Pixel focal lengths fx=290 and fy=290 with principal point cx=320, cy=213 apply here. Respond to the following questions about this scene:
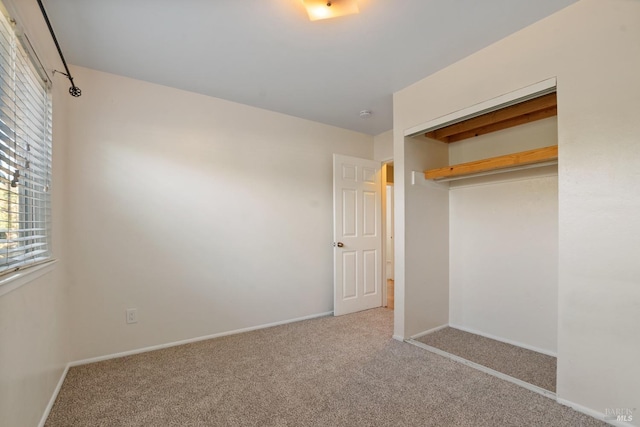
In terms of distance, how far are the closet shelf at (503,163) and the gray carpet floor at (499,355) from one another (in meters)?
1.57

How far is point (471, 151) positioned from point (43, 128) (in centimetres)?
370

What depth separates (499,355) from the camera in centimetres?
248

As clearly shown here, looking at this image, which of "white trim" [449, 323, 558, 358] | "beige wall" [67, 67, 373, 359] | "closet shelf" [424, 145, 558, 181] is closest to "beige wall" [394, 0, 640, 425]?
"closet shelf" [424, 145, 558, 181]

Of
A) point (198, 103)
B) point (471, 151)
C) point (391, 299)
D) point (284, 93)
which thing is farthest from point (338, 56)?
point (391, 299)

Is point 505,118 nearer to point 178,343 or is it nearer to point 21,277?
point 21,277

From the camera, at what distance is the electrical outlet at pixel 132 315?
8.29ft

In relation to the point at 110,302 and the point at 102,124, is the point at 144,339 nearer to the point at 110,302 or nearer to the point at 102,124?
the point at 110,302

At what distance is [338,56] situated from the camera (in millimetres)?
2283

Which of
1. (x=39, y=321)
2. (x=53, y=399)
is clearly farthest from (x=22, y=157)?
(x=53, y=399)

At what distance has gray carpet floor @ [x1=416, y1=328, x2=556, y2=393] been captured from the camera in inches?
83.4

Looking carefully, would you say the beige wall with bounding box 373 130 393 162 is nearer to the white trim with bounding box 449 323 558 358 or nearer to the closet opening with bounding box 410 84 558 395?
the closet opening with bounding box 410 84 558 395

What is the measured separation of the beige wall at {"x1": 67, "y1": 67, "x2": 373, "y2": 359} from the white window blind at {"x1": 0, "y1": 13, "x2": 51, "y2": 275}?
0.51m

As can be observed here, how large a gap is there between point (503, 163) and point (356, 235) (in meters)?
1.89

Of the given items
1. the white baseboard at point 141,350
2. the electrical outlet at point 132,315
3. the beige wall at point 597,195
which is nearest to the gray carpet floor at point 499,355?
the beige wall at point 597,195
